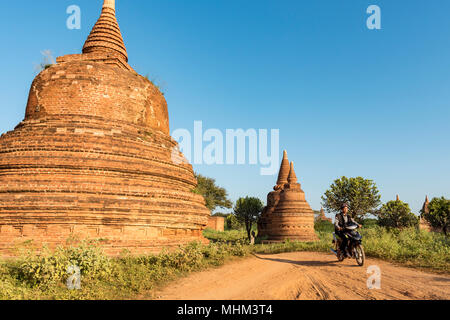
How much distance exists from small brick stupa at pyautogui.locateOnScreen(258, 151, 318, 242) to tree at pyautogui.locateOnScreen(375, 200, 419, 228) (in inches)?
530

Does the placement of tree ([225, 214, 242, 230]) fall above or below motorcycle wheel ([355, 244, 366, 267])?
below

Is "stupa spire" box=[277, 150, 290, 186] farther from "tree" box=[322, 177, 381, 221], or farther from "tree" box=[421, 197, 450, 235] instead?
"tree" box=[421, 197, 450, 235]

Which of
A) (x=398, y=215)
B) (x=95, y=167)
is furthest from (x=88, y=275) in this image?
(x=398, y=215)

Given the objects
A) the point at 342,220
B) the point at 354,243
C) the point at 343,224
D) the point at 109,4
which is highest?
the point at 109,4

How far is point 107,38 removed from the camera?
13.9 metres

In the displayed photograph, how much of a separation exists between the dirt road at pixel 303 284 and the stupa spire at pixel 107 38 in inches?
446

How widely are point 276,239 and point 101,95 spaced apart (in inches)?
679

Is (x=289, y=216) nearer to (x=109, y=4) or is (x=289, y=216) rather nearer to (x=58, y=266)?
(x=109, y=4)

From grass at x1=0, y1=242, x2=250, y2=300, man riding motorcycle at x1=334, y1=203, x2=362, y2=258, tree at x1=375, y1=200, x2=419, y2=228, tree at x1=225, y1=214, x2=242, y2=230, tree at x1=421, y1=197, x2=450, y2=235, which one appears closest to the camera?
grass at x1=0, y1=242, x2=250, y2=300

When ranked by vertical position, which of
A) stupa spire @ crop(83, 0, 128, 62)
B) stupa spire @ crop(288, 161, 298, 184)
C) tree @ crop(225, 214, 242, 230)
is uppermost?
stupa spire @ crop(83, 0, 128, 62)

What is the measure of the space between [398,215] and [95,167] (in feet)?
109

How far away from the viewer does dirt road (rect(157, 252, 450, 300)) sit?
4.57 m

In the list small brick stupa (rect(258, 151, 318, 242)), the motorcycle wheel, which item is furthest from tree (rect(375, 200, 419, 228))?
the motorcycle wheel

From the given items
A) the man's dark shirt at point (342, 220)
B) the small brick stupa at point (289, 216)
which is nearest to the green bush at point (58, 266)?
the man's dark shirt at point (342, 220)
